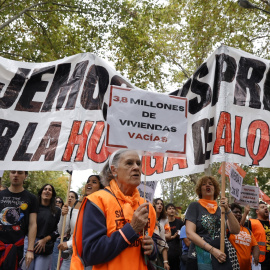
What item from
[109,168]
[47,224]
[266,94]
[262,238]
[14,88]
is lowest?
[109,168]

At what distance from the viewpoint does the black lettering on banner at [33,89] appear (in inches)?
191

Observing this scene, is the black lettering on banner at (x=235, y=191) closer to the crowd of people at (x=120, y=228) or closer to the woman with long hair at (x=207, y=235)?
the crowd of people at (x=120, y=228)

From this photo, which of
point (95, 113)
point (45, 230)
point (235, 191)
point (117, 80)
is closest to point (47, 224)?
point (45, 230)

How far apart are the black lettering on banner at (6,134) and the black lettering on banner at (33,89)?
0.71ft

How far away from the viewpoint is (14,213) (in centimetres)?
484

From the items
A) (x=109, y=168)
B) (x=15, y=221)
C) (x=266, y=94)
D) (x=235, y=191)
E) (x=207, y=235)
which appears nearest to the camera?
(x=109, y=168)

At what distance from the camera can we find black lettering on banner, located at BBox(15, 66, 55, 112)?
15.9 ft

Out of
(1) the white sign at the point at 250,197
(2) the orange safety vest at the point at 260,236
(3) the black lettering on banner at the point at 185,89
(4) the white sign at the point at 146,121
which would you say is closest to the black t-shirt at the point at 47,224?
(3) the black lettering on banner at the point at 185,89

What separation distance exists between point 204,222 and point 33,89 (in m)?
2.68

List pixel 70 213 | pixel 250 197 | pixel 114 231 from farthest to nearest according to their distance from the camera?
pixel 250 197 → pixel 70 213 → pixel 114 231

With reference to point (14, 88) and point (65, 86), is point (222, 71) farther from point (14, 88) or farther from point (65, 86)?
point (14, 88)

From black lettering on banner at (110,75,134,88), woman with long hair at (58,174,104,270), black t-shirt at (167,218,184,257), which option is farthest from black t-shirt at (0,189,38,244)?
black t-shirt at (167,218,184,257)

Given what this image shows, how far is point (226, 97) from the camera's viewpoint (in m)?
4.65

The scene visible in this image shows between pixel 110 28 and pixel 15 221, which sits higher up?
pixel 110 28
